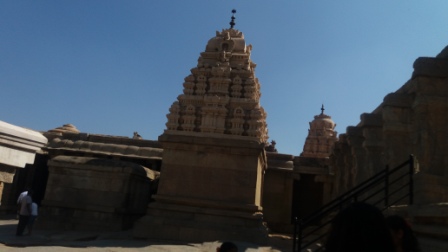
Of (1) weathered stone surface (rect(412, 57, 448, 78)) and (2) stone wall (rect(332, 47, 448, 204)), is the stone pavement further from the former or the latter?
(1) weathered stone surface (rect(412, 57, 448, 78))

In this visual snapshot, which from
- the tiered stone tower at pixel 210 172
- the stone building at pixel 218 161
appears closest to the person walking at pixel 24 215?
the stone building at pixel 218 161

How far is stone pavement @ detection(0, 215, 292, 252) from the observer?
7219 mm

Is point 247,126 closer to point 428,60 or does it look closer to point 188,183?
point 188,183

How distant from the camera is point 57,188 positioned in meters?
10.1

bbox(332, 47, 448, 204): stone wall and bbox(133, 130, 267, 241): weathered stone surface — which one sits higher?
bbox(332, 47, 448, 204): stone wall

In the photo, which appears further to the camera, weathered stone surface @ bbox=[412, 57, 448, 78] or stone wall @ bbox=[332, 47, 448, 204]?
weathered stone surface @ bbox=[412, 57, 448, 78]

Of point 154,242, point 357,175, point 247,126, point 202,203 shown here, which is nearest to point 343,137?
point 357,175

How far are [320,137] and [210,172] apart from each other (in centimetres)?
2156

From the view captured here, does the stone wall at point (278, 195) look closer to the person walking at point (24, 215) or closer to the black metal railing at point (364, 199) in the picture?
the black metal railing at point (364, 199)

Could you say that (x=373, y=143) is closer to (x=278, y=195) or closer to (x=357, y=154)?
(x=357, y=154)

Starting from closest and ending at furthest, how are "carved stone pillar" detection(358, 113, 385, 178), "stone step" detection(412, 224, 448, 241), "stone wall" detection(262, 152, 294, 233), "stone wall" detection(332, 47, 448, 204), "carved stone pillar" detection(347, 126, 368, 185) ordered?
"stone step" detection(412, 224, 448, 241) < "stone wall" detection(332, 47, 448, 204) < "carved stone pillar" detection(358, 113, 385, 178) < "carved stone pillar" detection(347, 126, 368, 185) < "stone wall" detection(262, 152, 294, 233)

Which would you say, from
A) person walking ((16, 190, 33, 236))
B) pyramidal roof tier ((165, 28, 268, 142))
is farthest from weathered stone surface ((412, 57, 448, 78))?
person walking ((16, 190, 33, 236))

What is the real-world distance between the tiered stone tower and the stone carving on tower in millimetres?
18707

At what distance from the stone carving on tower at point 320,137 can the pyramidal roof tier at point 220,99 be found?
1782 cm
